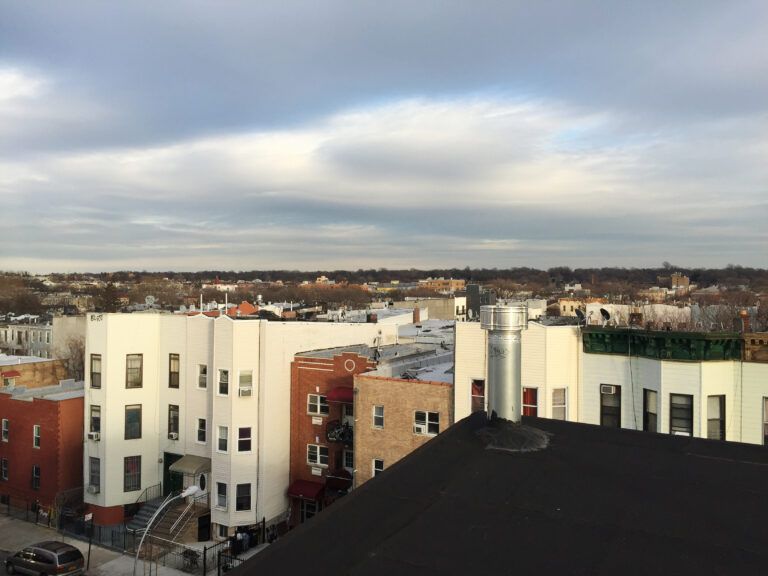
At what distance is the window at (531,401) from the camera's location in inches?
878

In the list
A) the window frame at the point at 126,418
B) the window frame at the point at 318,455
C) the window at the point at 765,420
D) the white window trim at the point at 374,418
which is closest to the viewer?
the window at the point at 765,420

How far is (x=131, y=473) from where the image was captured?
104 feet

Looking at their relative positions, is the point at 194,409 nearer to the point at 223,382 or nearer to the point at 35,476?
the point at 223,382

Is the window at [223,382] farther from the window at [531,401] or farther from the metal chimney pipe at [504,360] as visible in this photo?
the metal chimney pipe at [504,360]

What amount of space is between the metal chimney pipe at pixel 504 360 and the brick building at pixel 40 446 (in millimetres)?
30463

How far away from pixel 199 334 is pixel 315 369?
266 inches

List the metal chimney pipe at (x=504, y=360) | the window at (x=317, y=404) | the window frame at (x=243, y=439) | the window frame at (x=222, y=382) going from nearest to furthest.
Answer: the metal chimney pipe at (x=504, y=360) → the window frame at (x=243, y=439) → the window frame at (x=222, y=382) → the window at (x=317, y=404)

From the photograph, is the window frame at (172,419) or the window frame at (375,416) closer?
the window frame at (375,416)

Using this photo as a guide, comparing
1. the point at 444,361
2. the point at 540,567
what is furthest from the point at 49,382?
the point at 540,567

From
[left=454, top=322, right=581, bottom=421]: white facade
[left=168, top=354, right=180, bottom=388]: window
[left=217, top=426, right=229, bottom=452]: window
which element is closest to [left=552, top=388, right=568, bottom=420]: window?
[left=454, top=322, right=581, bottom=421]: white facade

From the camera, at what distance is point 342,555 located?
5.55 meters

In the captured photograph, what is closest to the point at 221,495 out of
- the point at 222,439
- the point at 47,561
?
the point at 222,439

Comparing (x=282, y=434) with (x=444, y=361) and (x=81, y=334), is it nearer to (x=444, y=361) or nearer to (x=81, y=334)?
(x=444, y=361)

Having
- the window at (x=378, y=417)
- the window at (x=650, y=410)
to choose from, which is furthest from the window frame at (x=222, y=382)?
the window at (x=650, y=410)
